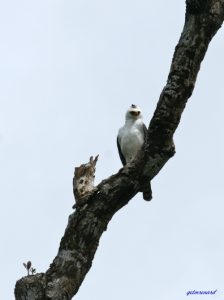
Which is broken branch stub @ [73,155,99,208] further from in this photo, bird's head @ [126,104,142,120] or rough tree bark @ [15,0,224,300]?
bird's head @ [126,104,142,120]

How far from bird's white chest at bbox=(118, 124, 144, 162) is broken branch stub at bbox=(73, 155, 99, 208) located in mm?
5071

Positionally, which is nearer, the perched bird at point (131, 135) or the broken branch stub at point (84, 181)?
the broken branch stub at point (84, 181)

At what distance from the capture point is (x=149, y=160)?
22.8ft

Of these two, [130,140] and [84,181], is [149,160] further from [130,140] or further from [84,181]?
[130,140]

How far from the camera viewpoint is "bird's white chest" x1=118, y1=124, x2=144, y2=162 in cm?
1340

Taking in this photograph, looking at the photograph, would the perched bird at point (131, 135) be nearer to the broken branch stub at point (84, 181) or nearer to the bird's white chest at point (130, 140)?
the bird's white chest at point (130, 140)

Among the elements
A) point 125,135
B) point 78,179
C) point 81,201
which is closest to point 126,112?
point 125,135

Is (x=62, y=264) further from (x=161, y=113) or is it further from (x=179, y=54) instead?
(x=179, y=54)

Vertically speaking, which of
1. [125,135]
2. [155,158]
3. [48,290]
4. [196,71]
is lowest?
[48,290]

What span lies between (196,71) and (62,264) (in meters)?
2.09

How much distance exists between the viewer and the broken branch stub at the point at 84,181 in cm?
688

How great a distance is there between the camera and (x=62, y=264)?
646 cm

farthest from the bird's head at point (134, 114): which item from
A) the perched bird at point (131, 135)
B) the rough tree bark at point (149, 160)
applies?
the rough tree bark at point (149, 160)

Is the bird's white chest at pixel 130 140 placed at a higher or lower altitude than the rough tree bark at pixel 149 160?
higher
